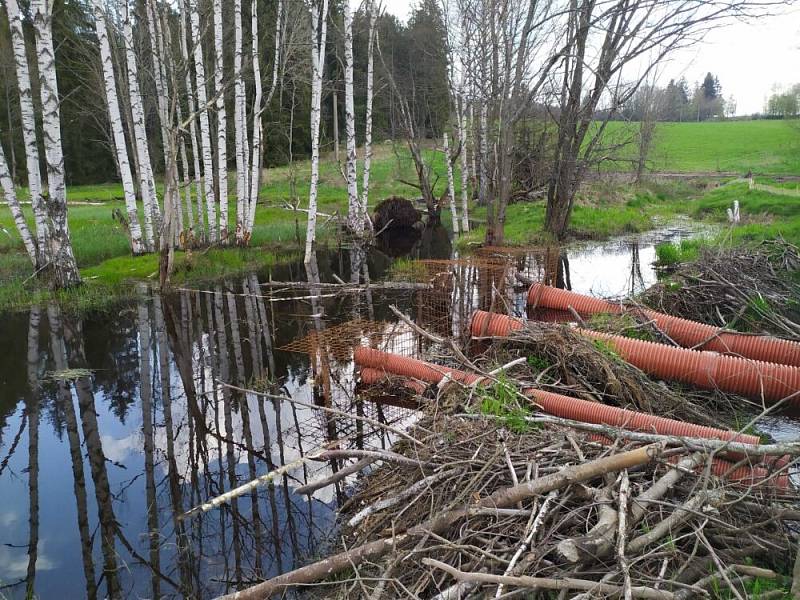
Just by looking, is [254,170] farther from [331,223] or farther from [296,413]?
[296,413]

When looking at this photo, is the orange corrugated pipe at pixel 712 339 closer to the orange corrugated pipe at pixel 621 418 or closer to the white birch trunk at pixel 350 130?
the orange corrugated pipe at pixel 621 418

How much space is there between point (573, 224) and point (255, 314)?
13.7 metres

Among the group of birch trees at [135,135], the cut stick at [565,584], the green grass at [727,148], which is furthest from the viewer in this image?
the green grass at [727,148]

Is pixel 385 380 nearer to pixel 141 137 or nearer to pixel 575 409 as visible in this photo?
pixel 575 409

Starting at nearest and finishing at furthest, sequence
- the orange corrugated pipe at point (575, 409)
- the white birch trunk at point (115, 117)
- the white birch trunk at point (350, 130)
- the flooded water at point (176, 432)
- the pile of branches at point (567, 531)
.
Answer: the pile of branches at point (567, 531) < the flooded water at point (176, 432) < the orange corrugated pipe at point (575, 409) < the white birch trunk at point (115, 117) < the white birch trunk at point (350, 130)

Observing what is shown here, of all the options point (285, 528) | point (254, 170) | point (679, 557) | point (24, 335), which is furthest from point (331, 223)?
point (679, 557)

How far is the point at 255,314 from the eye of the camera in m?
10.5

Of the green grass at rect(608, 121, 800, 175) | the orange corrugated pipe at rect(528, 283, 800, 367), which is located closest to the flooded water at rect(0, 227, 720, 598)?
the orange corrugated pipe at rect(528, 283, 800, 367)

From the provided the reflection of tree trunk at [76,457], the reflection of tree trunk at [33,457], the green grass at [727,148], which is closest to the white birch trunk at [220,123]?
the reflection of tree trunk at [76,457]

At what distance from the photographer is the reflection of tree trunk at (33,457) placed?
13.8 feet

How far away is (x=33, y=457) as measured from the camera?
18.2 feet

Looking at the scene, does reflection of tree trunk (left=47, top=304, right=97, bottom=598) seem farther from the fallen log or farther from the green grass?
the green grass

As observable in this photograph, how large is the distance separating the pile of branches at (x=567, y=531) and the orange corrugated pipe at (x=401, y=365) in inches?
82.5

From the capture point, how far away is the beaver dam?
A: 3.26 m
